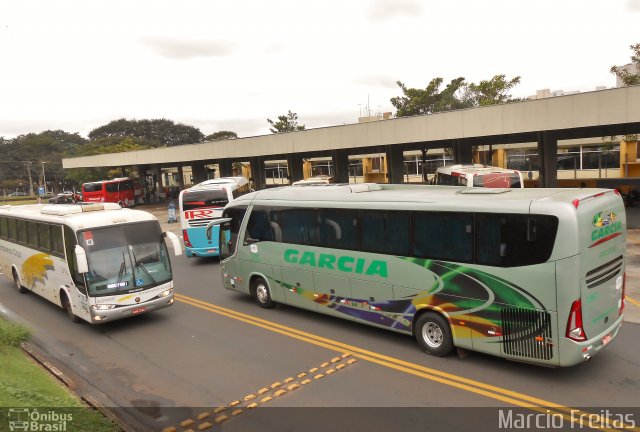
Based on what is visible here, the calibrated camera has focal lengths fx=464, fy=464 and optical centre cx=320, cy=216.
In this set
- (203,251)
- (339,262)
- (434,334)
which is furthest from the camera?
(203,251)

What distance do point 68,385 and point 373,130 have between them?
20.6 m

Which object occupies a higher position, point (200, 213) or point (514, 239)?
point (514, 239)

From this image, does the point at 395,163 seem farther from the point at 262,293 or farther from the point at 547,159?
the point at 262,293

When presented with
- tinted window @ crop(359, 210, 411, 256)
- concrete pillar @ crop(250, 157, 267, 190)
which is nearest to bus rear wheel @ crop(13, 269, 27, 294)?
tinted window @ crop(359, 210, 411, 256)

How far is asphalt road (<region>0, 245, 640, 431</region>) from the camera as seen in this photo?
21.6ft

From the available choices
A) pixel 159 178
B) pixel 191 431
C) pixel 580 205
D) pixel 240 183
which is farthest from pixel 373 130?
pixel 159 178

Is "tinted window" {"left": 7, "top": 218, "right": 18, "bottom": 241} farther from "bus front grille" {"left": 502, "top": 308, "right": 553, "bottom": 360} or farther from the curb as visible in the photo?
"bus front grille" {"left": 502, "top": 308, "right": 553, "bottom": 360}

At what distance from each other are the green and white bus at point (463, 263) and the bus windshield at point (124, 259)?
275 cm

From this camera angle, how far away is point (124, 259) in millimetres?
10430

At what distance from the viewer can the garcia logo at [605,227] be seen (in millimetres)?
6811

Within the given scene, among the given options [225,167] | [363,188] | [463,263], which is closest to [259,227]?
[363,188]

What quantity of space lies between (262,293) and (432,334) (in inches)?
196

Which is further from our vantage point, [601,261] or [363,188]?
[363,188]

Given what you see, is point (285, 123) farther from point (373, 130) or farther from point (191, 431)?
point (191, 431)
